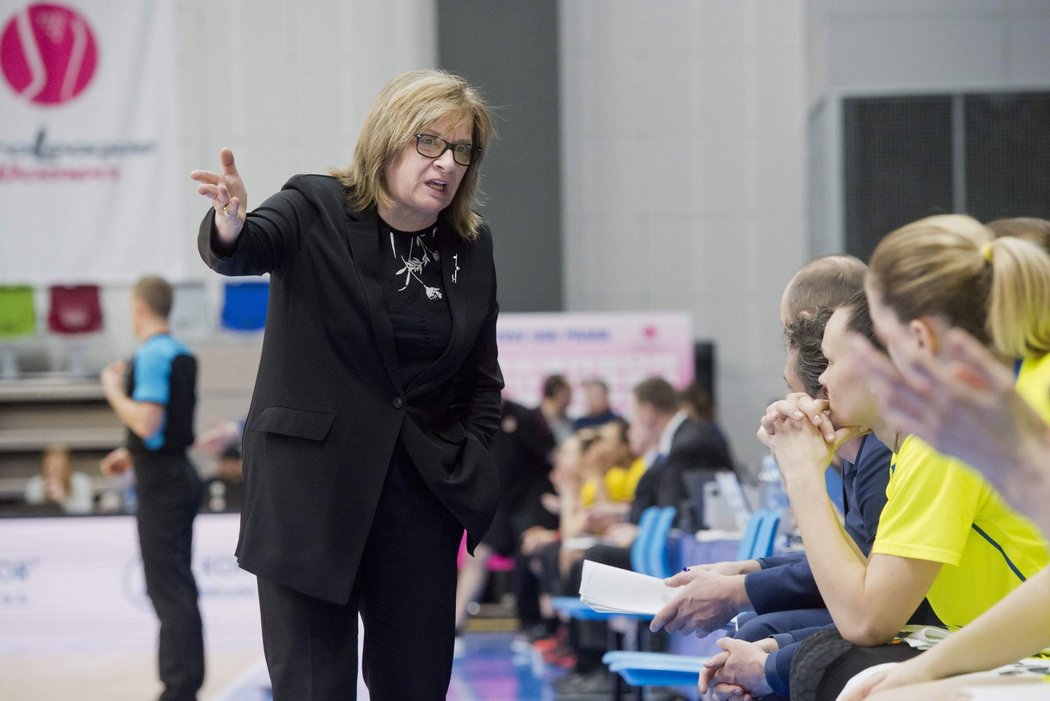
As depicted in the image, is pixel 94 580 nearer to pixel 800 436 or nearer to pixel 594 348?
pixel 594 348

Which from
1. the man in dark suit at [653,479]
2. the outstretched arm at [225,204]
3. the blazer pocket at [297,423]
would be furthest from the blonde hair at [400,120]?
the man in dark suit at [653,479]

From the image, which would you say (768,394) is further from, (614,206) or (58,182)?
(58,182)

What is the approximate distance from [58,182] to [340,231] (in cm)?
914

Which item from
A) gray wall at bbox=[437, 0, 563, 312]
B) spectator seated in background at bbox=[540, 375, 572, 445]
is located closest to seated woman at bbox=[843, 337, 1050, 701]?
spectator seated in background at bbox=[540, 375, 572, 445]

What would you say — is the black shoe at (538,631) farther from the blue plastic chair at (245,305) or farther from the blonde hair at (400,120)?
the blonde hair at (400,120)

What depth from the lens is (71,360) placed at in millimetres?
10750

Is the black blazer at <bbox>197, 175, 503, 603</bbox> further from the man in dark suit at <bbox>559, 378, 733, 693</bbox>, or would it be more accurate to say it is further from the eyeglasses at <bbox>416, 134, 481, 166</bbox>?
the man in dark suit at <bbox>559, 378, 733, 693</bbox>

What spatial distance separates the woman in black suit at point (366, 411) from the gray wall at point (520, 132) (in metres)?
8.08

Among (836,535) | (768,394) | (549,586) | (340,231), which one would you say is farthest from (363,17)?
(836,535)

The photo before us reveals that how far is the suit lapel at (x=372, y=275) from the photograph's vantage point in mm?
2158

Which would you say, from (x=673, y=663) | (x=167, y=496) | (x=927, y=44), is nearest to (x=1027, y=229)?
(x=673, y=663)

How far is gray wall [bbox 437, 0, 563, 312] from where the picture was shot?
10.3m

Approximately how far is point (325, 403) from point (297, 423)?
0.18ft

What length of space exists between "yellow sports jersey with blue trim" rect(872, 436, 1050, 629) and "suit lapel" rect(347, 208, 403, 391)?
86cm
